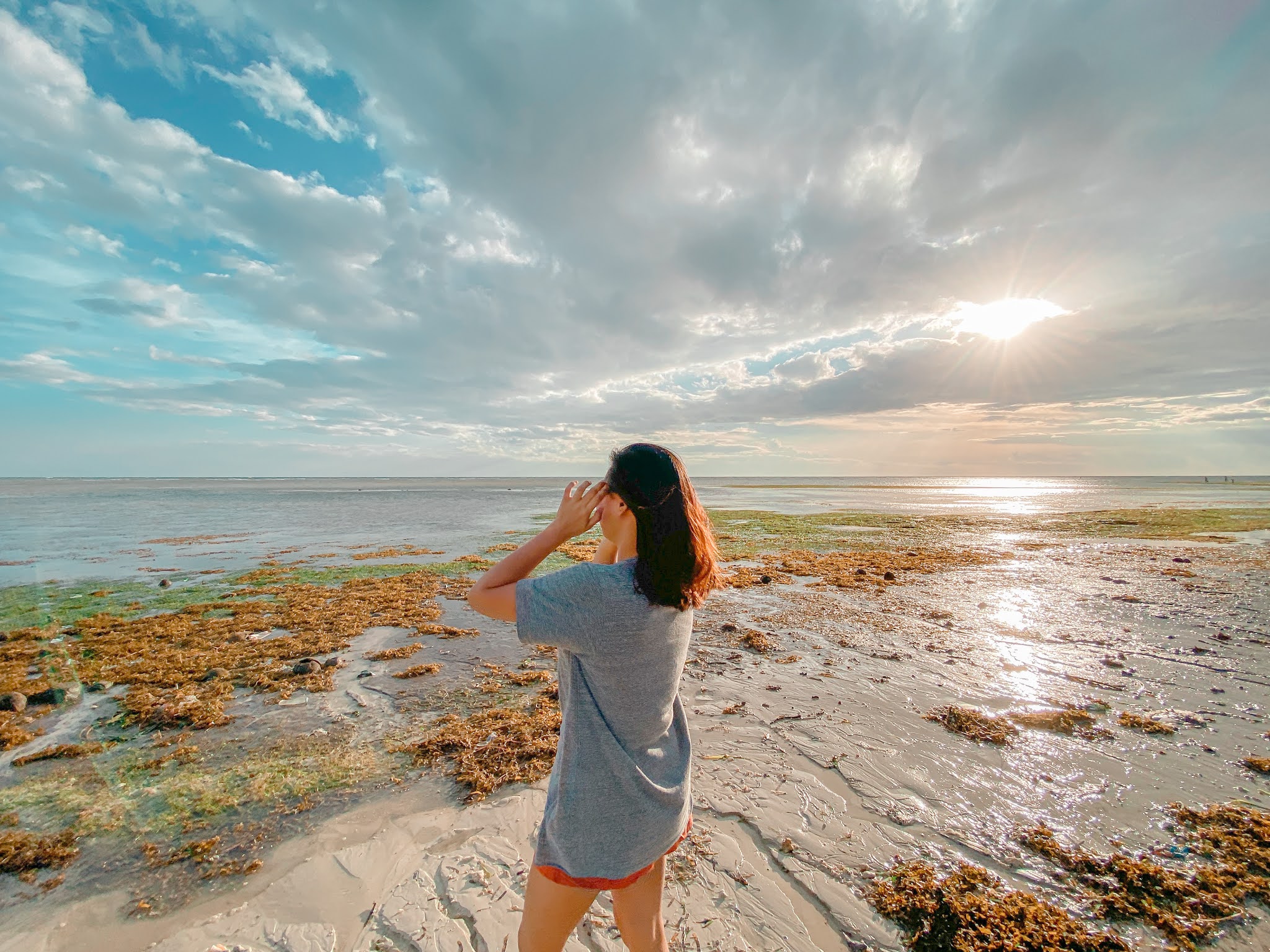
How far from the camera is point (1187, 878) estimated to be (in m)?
3.63

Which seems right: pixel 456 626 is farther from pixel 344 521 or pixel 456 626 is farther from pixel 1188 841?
pixel 344 521

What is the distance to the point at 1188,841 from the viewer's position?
3.98 metres

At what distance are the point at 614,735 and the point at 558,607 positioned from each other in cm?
63

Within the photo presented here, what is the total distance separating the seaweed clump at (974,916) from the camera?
317 centimetres

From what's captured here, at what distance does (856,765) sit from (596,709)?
167 inches

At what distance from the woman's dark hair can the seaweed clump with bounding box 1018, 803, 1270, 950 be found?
383 centimetres

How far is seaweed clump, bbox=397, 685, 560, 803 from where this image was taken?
496 cm

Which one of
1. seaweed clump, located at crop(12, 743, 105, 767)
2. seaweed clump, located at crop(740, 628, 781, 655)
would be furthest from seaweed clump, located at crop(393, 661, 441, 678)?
seaweed clump, located at crop(740, 628, 781, 655)

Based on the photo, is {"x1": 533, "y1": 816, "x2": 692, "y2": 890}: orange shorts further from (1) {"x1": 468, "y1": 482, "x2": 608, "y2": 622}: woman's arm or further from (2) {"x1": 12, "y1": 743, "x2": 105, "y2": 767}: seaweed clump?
(2) {"x1": 12, "y1": 743, "x2": 105, "y2": 767}: seaweed clump

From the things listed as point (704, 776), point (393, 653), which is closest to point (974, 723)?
point (704, 776)

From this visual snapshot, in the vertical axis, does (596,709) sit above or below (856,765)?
above

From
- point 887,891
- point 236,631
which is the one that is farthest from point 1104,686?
point 236,631

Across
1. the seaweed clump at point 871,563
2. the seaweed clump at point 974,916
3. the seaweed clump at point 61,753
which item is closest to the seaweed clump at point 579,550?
the seaweed clump at point 871,563

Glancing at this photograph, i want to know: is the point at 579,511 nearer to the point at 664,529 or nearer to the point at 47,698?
the point at 664,529
